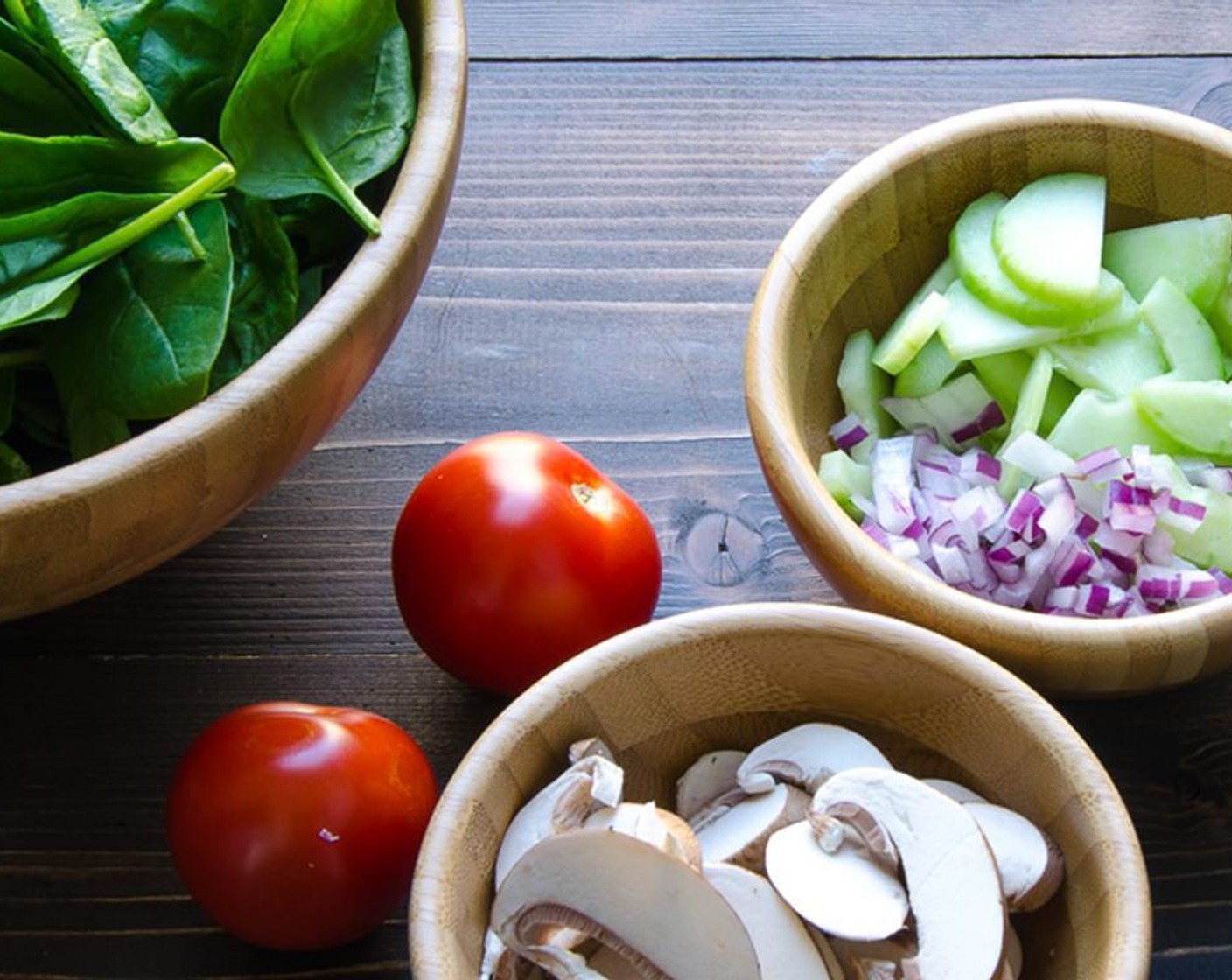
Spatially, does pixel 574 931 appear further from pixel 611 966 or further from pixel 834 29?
pixel 834 29

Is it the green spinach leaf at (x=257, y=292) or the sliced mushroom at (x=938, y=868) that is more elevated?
the green spinach leaf at (x=257, y=292)

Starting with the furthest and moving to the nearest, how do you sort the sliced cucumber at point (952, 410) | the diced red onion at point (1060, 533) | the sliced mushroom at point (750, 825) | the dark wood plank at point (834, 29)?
the dark wood plank at point (834, 29), the sliced cucumber at point (952, 410), the diced red onion at point (1060, 533), the sliced mushroom at point (750, 825)

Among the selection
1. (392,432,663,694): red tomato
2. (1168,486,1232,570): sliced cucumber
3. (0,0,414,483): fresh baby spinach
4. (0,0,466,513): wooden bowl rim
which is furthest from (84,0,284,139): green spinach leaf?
(1168,486,1232,570): sliced cucumber

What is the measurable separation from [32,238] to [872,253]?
0.54 m

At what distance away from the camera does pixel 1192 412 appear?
1.20 metres

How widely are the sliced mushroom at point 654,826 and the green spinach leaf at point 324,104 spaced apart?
0.34 meters

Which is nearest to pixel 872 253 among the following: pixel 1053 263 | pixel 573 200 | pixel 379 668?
pixel 1053 263

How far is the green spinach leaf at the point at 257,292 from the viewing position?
1.10m

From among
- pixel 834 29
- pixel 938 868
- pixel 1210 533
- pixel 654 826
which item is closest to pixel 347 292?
pixel 654 826

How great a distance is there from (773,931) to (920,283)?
0.51 metres

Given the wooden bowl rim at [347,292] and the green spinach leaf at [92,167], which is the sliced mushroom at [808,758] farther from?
the green spinach leaf at [92,167]

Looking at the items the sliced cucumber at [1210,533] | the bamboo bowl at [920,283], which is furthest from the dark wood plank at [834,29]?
the sliced cucumber at [1210,533]

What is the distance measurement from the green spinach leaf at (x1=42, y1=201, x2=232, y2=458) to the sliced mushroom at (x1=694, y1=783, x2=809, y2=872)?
1.20ft

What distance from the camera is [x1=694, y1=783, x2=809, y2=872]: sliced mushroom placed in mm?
1042
